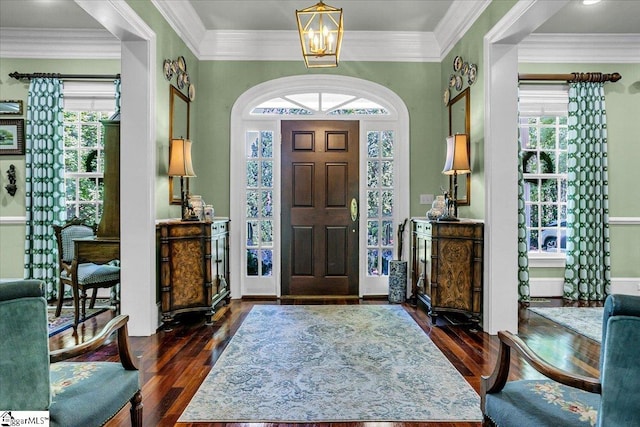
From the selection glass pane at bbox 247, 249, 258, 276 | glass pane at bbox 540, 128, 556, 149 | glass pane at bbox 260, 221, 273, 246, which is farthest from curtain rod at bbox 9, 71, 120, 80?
glass pane at bbox 540, 128, 556, 149

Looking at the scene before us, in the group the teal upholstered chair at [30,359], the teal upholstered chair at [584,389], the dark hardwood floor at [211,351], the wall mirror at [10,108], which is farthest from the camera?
the wall mirror at [10,108]

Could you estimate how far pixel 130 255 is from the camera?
389 cm

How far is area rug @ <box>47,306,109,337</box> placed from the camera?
13.0ft

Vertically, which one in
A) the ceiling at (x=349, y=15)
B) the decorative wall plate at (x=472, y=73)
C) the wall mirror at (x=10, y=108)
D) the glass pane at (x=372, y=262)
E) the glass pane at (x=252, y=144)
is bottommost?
the glass pane at (x=372, y=262)

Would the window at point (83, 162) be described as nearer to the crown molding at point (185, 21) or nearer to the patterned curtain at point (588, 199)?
the crown molding at point (185, 21)

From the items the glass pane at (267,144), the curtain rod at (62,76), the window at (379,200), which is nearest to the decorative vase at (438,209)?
the window at (379,200)

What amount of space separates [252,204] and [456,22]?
3.27 m

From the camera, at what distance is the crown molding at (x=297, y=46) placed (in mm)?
5395

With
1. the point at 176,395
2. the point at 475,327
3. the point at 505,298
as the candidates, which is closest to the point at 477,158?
the point at 505,298

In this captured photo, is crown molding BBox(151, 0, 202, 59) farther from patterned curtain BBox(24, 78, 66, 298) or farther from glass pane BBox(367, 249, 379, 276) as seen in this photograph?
glass pane BBox(367, 249, 379, 276)

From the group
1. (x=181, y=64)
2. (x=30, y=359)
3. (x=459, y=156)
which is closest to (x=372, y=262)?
(x=459, y=156)

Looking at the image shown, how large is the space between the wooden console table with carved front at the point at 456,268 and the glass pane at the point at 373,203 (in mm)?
1411

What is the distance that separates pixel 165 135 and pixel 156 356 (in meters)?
2.22

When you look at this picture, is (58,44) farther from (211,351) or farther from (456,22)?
(456,22)
